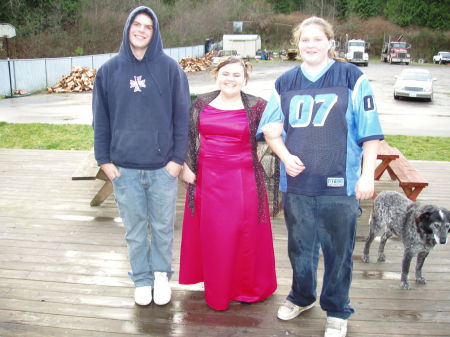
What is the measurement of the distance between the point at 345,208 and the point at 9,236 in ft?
10.8

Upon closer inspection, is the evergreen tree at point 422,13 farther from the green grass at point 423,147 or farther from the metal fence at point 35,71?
the green grass at point 423,147

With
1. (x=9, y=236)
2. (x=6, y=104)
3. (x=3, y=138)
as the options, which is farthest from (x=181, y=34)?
(x=9, y=236)

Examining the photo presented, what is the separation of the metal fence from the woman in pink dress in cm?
1649

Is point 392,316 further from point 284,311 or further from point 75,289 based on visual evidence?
point 75,289

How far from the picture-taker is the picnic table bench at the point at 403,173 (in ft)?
15.7

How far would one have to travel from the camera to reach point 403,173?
5.16m

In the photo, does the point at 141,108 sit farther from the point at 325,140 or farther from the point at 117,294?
the point at 117,294

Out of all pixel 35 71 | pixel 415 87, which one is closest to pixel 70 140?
pixel 35 71

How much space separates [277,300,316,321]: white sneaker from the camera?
2869mm

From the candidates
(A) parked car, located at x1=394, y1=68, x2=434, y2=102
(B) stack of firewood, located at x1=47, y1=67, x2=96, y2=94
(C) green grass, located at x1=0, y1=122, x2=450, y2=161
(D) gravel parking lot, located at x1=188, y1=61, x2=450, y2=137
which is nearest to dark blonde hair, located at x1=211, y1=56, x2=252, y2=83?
(C) green grass, located at x1=0, y1=122, x2=450, y2=161

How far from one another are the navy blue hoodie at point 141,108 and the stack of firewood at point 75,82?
1650 centimetres

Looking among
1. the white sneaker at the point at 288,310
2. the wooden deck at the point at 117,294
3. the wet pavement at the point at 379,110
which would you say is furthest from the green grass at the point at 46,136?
the white sneaker at the point at 288,310

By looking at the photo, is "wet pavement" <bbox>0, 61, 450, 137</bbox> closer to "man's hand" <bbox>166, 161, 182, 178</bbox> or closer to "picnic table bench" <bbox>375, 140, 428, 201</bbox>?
"picnic table bench" <bbox>375, 140, 428, 201</bbox>

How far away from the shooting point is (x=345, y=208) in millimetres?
2480
